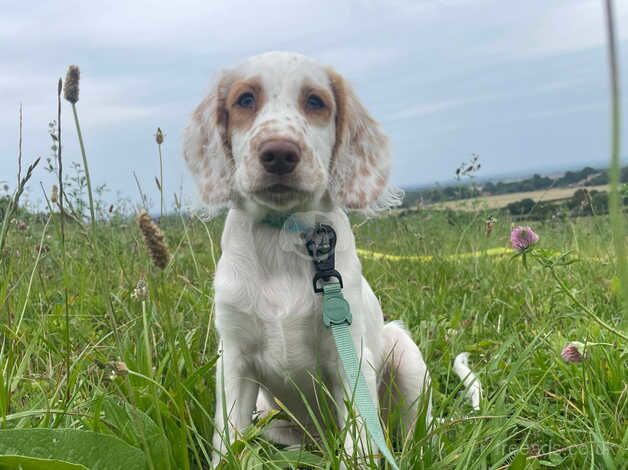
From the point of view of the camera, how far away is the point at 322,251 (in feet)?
6.26

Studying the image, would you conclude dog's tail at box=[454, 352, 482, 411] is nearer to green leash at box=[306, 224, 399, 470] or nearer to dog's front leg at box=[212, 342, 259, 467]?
green leash at box=[306, 224, 399, 470]

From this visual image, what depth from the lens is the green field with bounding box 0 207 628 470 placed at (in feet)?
4.59

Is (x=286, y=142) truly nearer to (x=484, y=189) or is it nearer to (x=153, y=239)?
(x=153, y=239)

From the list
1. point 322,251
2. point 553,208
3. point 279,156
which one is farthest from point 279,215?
point 553,208

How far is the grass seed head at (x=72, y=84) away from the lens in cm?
90

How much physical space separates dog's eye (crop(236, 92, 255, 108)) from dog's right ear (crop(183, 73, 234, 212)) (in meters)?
0.15

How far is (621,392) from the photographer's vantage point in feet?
5.89

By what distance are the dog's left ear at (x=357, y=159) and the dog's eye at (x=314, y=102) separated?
17 cm

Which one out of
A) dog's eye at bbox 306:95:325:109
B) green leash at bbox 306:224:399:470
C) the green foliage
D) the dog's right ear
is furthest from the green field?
dog's eye at bbox 306:95:325:109

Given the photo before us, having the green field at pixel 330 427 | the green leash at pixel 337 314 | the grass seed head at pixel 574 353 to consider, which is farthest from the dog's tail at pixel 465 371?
the green leash at pixel 337 314

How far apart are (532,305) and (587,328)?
744 millimetres

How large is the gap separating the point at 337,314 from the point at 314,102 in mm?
726

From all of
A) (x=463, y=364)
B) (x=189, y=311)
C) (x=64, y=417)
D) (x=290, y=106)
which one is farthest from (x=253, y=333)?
(x=189, y=311)

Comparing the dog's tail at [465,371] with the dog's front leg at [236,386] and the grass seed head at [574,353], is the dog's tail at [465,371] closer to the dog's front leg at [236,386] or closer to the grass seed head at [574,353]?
the grass seed head at [574,353]
